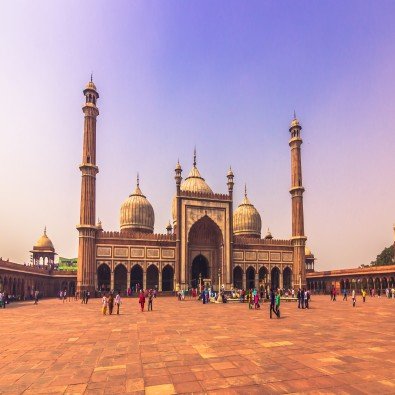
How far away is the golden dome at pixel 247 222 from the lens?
53750 millimetres

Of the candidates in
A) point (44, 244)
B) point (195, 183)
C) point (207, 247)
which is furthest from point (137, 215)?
point (44, 244)

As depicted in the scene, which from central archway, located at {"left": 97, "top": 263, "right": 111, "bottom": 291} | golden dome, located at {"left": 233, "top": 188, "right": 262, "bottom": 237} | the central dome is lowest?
central archway, located at {"left": 97, "top": 263, "right": 111, "bottom": 291}

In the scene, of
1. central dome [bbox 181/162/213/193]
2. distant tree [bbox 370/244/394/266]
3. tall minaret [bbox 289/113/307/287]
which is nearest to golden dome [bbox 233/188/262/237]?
central dome [bbox 181/162/213/193]

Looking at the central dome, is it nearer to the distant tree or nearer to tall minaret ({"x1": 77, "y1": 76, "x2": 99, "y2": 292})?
tall minaret ({"x1": 77, "y1": 76, "x2": 99, "y2": 292})

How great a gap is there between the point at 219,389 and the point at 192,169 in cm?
4859

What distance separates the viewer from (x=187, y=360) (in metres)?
7.82

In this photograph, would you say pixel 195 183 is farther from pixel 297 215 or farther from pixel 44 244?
pixel 44 244

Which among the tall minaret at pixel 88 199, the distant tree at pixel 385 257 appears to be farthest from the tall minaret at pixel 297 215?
the tall minaret at pixel 88 199

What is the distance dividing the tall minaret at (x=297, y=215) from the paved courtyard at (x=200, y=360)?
33496 millimetres

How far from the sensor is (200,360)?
779 cm

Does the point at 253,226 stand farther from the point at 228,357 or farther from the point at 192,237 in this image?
the point at 228,357

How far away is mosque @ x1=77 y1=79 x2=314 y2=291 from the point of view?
3925 centimetres

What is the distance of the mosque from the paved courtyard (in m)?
26.8

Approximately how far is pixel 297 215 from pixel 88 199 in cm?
2551
